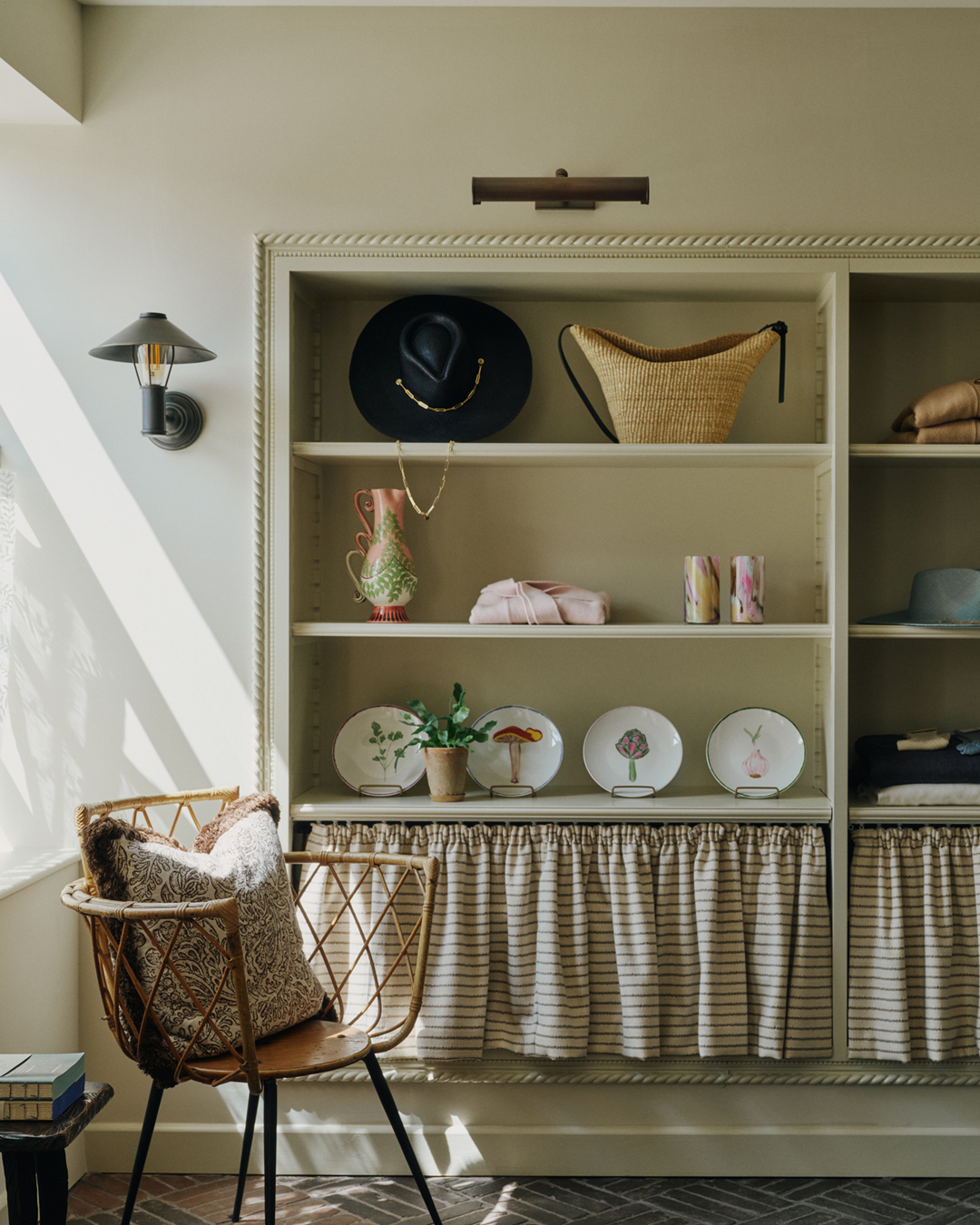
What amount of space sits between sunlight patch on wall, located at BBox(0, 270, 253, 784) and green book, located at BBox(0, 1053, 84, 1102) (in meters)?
1.02

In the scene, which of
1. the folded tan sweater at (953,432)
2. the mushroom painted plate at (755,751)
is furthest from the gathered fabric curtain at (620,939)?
the folded tan sweater at (953,432)

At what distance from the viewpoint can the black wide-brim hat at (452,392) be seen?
2.54 m

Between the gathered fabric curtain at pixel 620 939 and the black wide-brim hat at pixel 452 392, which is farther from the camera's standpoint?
the black wide-brim hat at pixel 452 392

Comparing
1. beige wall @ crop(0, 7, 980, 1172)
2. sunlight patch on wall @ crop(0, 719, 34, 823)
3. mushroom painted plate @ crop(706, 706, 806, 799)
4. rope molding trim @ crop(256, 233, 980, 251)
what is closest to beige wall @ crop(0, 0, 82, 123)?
beige wall @ crop(0, 7, 980, 1172)

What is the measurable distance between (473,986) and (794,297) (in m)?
1.93

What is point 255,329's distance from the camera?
8.04 feet

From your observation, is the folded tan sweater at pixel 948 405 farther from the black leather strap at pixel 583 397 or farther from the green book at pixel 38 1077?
the green book at pixel 38 1077

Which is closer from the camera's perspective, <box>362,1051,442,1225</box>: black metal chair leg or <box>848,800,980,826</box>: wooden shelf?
<box>362,1051,442,1225</box>: black metal chair leg

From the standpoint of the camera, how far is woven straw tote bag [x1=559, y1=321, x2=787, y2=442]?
7.84ft

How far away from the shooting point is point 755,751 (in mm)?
2551

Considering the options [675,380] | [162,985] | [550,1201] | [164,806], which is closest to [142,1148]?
[162,985]

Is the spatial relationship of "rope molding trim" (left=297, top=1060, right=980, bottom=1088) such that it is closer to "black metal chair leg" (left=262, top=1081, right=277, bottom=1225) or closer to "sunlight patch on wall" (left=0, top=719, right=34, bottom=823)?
"black metal chair leg" (left=262, top=1081, right=277, bottom=1225)

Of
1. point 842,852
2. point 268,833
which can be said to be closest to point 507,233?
point 268,833

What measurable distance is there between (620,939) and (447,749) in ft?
2.02
